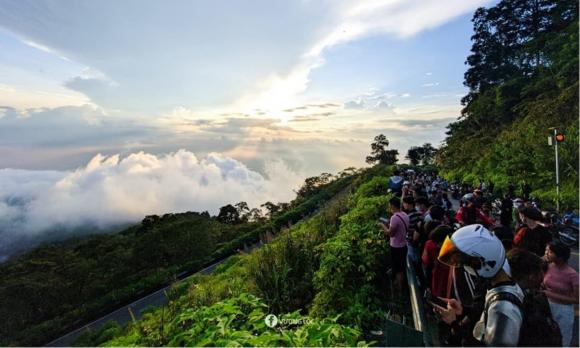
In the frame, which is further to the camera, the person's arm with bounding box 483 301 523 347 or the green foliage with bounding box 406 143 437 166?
the green foliage with bounding box 406 143 437 166

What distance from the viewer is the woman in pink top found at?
10.5ft

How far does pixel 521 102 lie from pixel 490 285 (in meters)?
28.4

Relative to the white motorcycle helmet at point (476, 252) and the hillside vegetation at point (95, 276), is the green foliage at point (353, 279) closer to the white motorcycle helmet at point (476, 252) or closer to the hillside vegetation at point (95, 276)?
the white motorcycle helmet at point (476, 252)

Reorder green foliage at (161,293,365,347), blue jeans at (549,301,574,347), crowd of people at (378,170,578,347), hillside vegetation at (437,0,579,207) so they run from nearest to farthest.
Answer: crowd of people at (378,170,578,347), green foliage at (161,293,365,347), blue jeans at (549,301,574,347), hillside vegetation at (437,0,579,207)

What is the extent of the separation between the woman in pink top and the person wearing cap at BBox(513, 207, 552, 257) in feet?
1.62

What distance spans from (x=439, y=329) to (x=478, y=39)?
4253 cm

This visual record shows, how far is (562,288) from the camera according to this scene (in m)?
3.28

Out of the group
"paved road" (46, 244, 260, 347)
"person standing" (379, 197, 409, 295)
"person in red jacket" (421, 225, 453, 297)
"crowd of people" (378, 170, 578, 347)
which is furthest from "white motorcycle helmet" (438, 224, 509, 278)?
"paved road" (46, 244, 260, 347)

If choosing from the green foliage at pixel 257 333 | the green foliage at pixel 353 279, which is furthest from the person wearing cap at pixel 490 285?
the green foliage at pixel 353 279

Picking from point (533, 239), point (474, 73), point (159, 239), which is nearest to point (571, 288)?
point (533, 239)

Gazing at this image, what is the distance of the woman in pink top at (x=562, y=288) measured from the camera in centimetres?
Answer: 320

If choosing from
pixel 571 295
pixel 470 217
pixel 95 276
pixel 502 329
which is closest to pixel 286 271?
pixel 502 329

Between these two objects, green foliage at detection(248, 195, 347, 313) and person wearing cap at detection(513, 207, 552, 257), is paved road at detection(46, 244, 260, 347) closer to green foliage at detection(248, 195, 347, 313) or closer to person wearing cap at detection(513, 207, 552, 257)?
green foliage at detection(248, 195, 347, 313)

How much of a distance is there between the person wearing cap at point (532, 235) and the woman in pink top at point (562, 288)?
0.49 m
